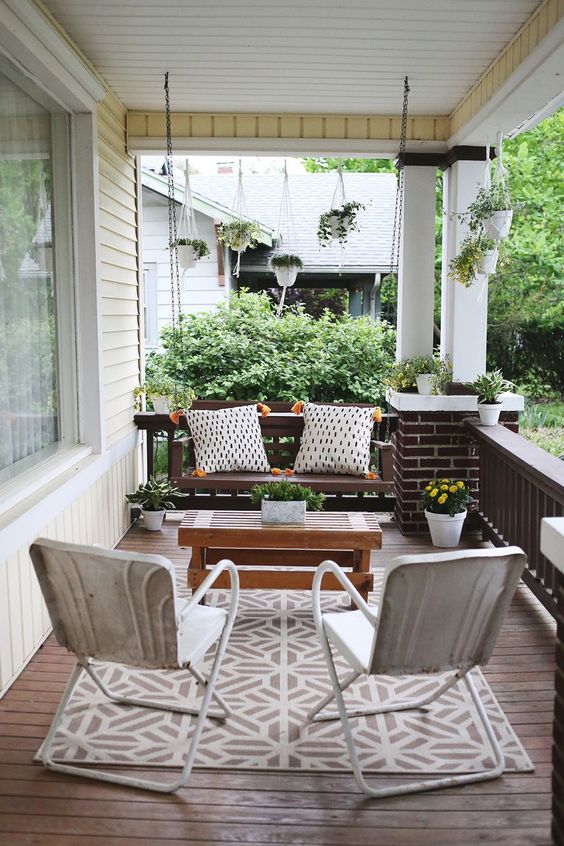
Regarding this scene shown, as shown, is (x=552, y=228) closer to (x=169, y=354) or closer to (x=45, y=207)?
(x=169, y=354)

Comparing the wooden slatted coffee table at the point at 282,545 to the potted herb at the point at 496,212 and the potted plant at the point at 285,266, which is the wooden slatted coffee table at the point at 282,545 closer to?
the potted herb at the point at 496,212

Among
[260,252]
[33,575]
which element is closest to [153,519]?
[33,575]

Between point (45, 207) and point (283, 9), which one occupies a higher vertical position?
point (283, 9)

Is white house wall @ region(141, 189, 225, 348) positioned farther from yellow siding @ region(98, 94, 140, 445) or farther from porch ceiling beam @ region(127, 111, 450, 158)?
porch ceiling beam @ region(127, 111, 450, 158)

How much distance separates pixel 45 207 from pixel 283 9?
5.17 ft

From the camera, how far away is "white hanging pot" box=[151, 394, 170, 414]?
6.46 metres

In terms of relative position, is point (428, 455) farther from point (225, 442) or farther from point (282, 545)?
point (282, 545)

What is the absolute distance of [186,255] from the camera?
244 inches

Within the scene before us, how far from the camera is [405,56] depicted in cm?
489

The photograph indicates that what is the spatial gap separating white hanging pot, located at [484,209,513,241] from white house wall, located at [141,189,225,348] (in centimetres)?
503

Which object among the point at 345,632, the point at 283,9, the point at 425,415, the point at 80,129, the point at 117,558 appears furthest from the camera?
the point at 425,415

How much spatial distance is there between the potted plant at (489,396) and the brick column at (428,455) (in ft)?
1.10

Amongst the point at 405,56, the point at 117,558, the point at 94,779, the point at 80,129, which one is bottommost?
the point at 94,779

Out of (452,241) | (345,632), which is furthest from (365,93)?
(345,632)
